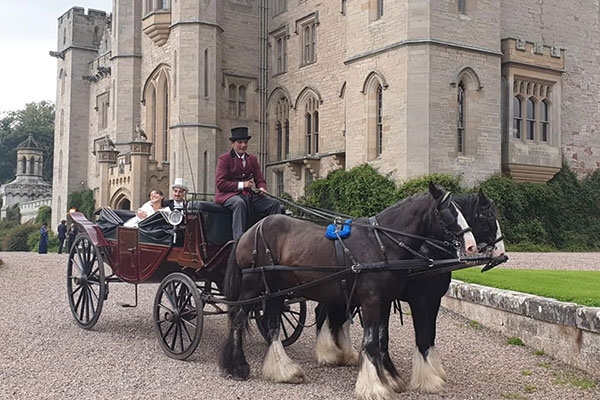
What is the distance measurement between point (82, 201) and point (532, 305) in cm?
3136

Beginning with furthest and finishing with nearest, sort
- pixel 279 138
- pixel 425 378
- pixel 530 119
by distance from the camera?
1. pixel 279 138
2. pixel 530 119
3. pixel 425 378

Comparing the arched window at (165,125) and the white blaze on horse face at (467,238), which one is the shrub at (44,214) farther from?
the white blaze on horse face at (467,238)

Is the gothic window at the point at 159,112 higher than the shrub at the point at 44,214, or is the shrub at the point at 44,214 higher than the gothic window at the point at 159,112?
the gothic window at the point at 159,112

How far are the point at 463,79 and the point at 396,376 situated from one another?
641 inches

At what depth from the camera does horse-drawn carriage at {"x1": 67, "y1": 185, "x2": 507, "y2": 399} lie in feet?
17.6

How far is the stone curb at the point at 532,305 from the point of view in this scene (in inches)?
243

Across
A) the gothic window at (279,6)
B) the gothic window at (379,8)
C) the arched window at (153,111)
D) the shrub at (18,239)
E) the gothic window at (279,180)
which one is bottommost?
the shrub at (18,239)

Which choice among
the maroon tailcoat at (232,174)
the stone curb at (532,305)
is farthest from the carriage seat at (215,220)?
the stone curb at (532,305)

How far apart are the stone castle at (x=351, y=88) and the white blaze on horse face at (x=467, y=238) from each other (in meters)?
12.0

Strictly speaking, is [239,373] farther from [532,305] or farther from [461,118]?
[461,118]

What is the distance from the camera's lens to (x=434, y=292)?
229 inches

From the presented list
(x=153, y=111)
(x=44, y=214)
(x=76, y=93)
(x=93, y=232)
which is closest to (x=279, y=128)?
(x=153, y=111)

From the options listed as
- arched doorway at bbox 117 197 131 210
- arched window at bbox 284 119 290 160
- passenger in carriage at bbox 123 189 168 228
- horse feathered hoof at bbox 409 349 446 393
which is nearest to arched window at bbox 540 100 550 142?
arched window at bbox 284 119 290 160

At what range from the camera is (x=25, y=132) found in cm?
6481
